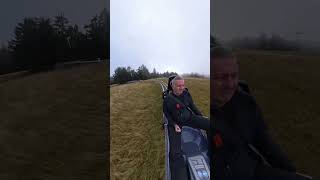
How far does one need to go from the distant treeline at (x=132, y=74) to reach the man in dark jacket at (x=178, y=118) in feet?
0.64

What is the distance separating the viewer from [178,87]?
12.6 feet

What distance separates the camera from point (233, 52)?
381 cm

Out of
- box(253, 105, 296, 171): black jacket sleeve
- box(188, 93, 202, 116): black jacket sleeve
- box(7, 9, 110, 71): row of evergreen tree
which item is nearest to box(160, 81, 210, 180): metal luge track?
box(188, 93, 202, 116): black jacket sleeve

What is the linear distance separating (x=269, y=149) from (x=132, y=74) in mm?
1515

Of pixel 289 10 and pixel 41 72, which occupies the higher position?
pixel 289 10

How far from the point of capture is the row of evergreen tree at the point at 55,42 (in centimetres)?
376

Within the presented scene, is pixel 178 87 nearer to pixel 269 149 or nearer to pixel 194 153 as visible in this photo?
pixel 194 153

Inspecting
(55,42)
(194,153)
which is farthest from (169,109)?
(55,42)

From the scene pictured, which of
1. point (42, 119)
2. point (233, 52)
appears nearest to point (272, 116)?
point (233, 52)

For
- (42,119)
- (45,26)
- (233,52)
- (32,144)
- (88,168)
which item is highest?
(45,26)

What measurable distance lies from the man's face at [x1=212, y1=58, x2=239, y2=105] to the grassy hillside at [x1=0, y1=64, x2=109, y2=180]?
44.0 inches

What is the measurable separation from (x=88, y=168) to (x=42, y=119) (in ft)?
2.14

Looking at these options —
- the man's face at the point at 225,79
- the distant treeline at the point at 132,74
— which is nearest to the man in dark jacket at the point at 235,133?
the man's face at the point at 225,79

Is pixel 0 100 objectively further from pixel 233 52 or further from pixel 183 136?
pixel 233 52
